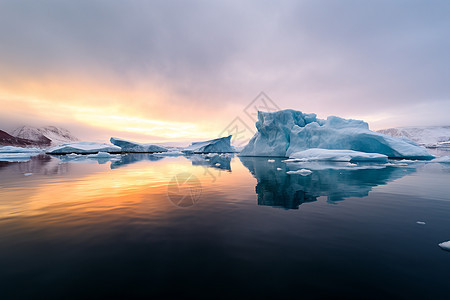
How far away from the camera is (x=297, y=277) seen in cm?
224

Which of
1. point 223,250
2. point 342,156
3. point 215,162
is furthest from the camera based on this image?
point 215,162

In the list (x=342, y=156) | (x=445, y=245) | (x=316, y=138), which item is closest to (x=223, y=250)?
(x=445, y=245)

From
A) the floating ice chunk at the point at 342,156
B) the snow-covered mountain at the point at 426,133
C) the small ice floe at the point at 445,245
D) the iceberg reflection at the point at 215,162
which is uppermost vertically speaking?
the snow-covered mountain at the point at 426,133

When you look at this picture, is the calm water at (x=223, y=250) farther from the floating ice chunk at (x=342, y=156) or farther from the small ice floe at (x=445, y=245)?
the floating ice chunk at (x=342, y=156)

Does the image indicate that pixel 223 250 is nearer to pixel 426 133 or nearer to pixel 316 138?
pixel 316 138

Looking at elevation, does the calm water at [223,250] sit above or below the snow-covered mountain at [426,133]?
below

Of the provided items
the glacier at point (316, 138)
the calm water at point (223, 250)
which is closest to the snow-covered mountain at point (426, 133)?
the glacier at point (316, 138)

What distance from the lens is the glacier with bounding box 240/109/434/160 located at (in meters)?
23.7

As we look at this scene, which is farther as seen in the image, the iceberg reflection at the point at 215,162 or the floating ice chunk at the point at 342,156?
the floating ice chunk at the point at 342,156

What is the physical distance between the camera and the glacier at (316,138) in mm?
23656

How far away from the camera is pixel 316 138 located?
1080 inches

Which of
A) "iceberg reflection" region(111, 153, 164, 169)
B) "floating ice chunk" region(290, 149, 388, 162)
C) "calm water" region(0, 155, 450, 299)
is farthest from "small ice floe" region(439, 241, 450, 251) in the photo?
"floating ice chunk" region(290, 149, 388, 162)

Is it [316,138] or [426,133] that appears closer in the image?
[316,138]

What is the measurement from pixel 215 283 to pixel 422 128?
244692 millimetres
